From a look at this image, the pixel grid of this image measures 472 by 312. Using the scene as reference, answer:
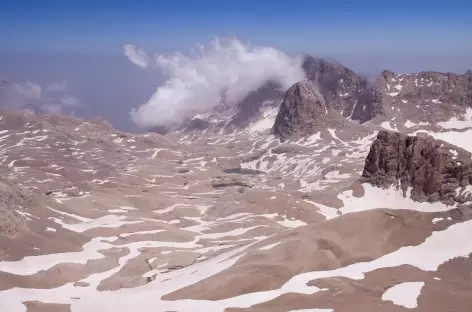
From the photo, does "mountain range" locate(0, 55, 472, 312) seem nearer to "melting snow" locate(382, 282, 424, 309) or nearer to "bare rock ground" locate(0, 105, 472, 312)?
"melting snow" locate(382, 282, 424, 309)

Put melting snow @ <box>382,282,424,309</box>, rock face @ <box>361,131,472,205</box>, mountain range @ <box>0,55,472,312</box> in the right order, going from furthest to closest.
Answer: rock face @ <box>361,131,472,205</box> → mountain range @ <box>0,55,472,312</box> → melting snow @ <box>382,282,424,309</box>

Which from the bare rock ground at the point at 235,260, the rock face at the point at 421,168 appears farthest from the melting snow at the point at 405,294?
the rock face at the point at 421,168

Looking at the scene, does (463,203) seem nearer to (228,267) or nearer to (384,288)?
(384,288)

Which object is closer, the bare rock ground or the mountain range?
the bare rock ground

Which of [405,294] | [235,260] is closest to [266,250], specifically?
[235,260]

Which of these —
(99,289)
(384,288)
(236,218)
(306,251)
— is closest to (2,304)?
(99,289)

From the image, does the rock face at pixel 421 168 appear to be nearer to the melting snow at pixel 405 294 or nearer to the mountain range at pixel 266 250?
the mountain range at pixel 266 250

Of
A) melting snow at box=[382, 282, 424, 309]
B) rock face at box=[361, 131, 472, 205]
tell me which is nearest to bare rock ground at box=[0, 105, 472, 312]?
melting snow at box=[382, 282, 424, 309]

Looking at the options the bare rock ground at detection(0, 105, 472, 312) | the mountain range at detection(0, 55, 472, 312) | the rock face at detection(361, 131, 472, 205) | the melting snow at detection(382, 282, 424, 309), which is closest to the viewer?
the melting snow at detection(382, 282, 424, 309)

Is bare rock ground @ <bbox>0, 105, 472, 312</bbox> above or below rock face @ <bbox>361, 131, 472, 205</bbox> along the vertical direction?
→ below

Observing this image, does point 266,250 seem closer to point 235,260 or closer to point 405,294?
point 235,260
